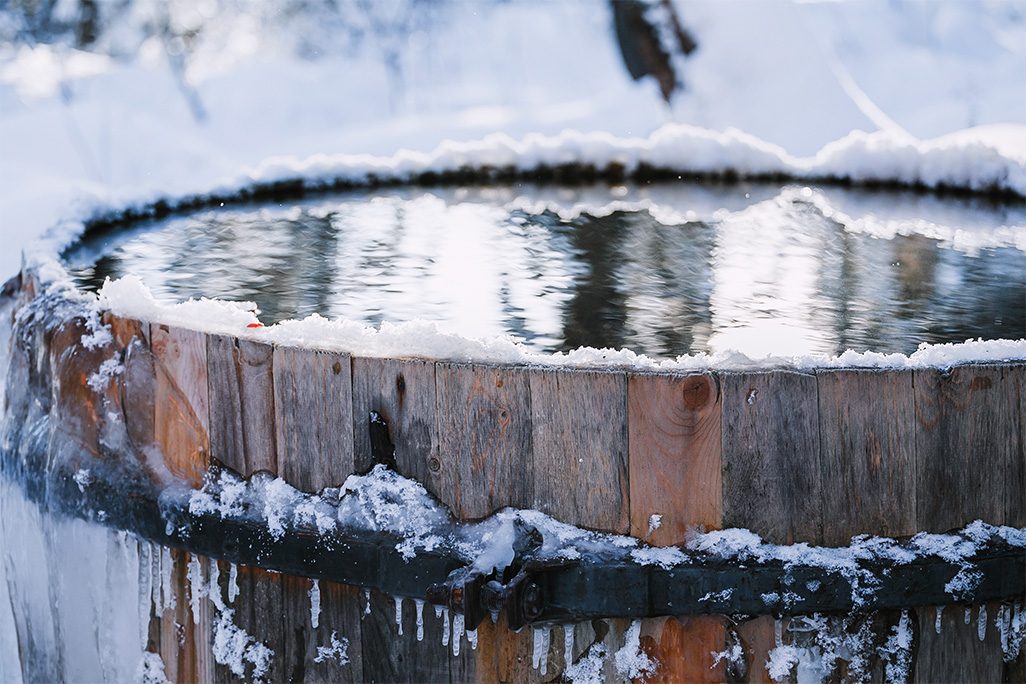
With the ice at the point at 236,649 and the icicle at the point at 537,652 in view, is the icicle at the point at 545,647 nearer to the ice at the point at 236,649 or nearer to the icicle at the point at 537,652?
the icicle at the point at 537,652

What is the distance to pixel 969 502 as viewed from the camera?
1285mm

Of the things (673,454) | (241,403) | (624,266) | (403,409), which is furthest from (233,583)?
(624,266)

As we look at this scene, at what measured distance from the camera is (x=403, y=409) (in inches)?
52.0

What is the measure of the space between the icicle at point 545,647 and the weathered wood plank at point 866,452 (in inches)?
16.5

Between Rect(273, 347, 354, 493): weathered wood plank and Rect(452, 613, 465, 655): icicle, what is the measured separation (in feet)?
0.88

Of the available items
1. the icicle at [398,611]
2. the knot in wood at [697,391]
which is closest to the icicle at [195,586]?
the icicle at [398,611]

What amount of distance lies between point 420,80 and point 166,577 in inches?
499

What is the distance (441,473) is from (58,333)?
2.81 ft

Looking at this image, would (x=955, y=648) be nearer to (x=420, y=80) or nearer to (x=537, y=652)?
(x=537, y=652)

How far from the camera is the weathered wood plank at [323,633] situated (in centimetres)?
138

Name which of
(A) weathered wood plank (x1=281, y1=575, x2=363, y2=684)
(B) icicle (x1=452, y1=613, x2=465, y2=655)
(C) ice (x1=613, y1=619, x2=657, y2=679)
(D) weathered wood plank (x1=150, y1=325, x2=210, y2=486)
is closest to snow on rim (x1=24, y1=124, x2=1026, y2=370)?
(D) weathered wood plank (x1=150, y1=325, x2=210, y2=486)

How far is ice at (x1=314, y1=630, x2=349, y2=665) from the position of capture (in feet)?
4.56

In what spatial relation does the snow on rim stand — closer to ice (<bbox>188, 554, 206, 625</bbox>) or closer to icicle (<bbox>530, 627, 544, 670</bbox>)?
ice (<bbox>188, 554, 206, 625</bbox>)

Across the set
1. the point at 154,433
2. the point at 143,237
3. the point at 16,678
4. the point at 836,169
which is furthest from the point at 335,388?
the point at 836,169
